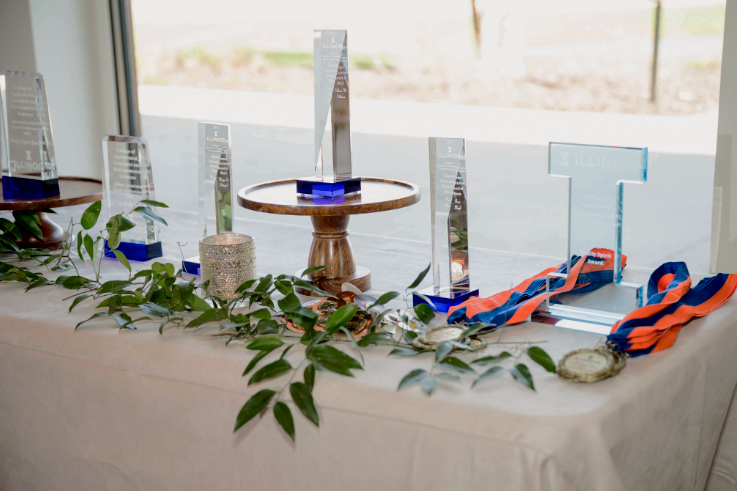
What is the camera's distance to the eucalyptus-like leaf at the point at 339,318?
93cm

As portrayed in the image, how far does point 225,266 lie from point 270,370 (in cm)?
32

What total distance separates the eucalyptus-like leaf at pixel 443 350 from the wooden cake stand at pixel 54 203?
881 millimetres

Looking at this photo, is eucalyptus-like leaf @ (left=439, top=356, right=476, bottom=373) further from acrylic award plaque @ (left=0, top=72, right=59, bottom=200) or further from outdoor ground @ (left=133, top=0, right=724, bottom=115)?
outdoor ground @ (left=133, top=0, right=724, bottom=115)

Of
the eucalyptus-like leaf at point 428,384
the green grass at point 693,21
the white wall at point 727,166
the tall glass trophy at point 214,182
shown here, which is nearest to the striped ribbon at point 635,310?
the eucalyptus-like leaf at point 428,384

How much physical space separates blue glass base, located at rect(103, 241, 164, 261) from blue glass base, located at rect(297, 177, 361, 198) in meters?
0.38

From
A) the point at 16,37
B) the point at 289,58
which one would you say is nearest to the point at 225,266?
the point at 16,37

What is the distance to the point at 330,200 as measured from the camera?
48.4 inches

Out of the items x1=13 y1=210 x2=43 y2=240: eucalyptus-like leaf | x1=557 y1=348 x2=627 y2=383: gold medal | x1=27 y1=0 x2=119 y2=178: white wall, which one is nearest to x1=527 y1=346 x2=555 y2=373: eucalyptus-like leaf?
x1=557 y1=348 x2=627 y2=383: gold medal

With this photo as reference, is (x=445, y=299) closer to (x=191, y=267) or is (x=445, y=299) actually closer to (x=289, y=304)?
(x=289, y=304)

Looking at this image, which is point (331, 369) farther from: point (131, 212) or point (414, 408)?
point (131, 212)

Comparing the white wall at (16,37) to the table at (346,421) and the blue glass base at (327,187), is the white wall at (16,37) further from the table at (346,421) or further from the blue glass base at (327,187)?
the blue glass base at (327,187)

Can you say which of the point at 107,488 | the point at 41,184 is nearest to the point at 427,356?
the point at 107,488

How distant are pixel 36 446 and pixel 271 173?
6.45 ft

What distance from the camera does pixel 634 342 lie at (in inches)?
36.3
